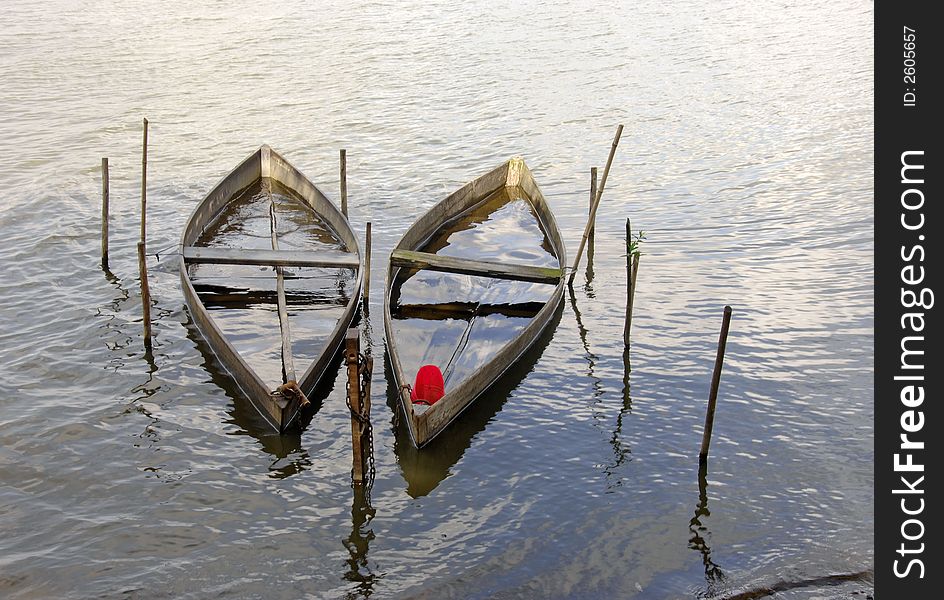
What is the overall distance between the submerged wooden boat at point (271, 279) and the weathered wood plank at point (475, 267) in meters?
0.78

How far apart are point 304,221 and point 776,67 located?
18.0 meters

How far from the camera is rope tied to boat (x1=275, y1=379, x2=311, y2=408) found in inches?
406

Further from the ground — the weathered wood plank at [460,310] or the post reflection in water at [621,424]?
the weathered wood plank at [460,310]

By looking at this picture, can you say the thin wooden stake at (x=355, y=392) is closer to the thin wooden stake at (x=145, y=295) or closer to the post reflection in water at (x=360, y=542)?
the post reflection in water at (x=360, y=542)

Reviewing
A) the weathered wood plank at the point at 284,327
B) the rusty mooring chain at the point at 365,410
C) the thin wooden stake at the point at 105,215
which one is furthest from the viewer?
the thin wooden stake at the point at 105,215

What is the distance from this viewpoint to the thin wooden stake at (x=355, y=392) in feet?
28.9

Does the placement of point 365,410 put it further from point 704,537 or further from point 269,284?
point 269,284

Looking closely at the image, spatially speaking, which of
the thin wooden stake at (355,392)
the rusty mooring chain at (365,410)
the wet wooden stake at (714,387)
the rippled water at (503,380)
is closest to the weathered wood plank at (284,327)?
the rippled water at (503,380)

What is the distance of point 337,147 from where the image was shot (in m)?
23.2

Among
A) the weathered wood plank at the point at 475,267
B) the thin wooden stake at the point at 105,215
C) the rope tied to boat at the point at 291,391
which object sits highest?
the thin wooden stake at the point at 105,215

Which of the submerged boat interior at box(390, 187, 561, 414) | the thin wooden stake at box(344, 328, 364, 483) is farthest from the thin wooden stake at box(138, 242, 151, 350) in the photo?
the thin wooden stake at box(344, 328, 364, 483)

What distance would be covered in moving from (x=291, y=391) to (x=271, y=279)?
14.4 ft

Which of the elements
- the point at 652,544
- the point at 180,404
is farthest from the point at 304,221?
the point at 652,544

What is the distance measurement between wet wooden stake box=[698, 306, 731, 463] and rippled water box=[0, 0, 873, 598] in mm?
343
